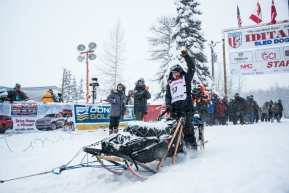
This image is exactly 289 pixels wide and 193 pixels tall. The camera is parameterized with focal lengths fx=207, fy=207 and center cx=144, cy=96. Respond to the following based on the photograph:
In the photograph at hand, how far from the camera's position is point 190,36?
18594mm

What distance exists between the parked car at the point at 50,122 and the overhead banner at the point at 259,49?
28.4 ft

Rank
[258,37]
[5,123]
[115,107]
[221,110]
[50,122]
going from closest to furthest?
[5,123], [115,107], [50,122], [258,37], [221,110]

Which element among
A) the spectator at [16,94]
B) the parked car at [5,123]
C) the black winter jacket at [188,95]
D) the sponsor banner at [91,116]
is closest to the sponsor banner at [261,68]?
the sponsor banner at [91,116]

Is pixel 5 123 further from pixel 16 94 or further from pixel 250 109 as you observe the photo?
pixel 250 109

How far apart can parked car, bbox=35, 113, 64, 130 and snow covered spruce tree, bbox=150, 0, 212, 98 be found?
11866 mm

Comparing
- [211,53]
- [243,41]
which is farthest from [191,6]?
[243,41]

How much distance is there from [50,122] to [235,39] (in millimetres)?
9603

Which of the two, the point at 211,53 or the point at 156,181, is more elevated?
the point at 211,53

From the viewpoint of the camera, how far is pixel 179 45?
18.4m

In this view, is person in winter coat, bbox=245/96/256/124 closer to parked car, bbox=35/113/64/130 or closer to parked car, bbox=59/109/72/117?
parked car, bbox=59/109/72/117

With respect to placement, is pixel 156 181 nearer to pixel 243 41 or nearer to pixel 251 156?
pixel 251 156

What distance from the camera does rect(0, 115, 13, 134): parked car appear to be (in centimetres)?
652

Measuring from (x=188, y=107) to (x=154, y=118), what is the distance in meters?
8.55

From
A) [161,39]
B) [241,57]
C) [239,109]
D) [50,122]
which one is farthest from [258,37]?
[161,39]
